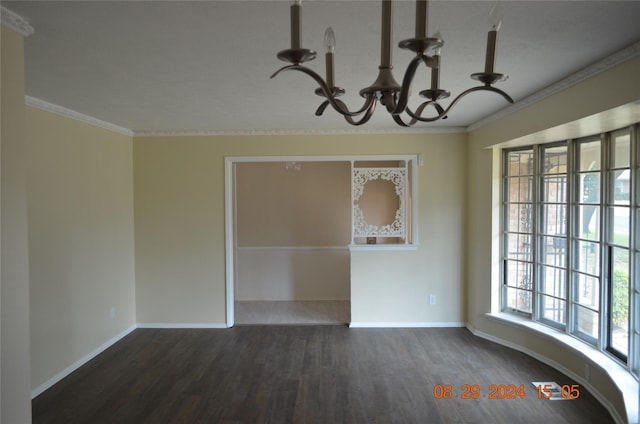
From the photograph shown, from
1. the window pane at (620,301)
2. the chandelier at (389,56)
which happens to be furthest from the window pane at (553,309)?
the chandelier at (389,56)

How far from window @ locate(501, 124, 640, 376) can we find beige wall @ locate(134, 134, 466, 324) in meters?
0.75

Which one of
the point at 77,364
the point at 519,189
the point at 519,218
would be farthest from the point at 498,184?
Result: the point at 77,364

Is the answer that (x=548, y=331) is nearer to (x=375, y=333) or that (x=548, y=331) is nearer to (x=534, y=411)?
(x=534, y=411)

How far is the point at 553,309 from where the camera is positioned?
4.16 m

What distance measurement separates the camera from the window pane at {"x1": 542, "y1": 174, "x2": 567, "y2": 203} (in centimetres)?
399

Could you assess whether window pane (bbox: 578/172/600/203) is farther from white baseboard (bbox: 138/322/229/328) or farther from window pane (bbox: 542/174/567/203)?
white baseboard (bbox: 138/322/229/328)

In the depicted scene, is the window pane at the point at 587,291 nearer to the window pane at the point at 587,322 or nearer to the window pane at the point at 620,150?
the window pane at the point at 587,322

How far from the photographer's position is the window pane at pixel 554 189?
3.99 m

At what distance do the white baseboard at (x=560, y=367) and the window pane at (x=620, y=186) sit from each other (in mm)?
1459

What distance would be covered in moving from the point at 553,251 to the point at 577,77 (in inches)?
72.2

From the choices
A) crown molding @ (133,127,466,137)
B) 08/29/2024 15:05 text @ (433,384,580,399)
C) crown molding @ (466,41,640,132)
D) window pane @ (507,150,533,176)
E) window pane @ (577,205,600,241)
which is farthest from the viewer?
crown molding @ (133,127,466,137)

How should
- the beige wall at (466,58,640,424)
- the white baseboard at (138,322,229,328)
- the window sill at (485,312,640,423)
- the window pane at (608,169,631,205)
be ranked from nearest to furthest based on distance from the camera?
the beige wall at (466,58,640,424)
the window sill at (485,312,640,423)
the window pane at (608,169,631,205)
the white baseboard at (138,322,229,328)

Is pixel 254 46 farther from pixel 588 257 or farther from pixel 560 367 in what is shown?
pixel 560 367

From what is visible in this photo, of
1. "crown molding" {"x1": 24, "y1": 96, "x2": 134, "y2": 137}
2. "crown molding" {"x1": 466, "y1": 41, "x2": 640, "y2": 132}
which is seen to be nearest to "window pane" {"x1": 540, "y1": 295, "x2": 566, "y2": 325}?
"crown molding" {"x1": 466, "y1": 41, "x2": 640, "y2": 132}
